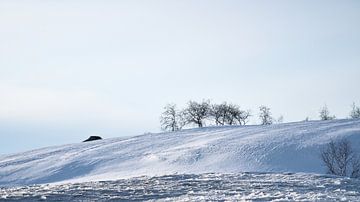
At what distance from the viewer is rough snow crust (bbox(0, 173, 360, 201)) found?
13719 mm

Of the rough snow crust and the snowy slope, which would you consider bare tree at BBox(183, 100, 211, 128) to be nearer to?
the snowy slope

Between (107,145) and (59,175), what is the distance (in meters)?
10.8

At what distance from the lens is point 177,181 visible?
57.3 feet

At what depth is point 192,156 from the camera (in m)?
39.2

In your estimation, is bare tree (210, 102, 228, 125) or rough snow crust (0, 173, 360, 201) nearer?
rough snow crust (0, 173, 360, 201)

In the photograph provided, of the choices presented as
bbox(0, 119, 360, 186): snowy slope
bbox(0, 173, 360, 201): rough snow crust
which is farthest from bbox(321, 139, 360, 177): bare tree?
bbox(0, 173, 360, 201): rough snow crust

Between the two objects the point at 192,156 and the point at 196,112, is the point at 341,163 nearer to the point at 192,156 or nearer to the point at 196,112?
the point at 192,156

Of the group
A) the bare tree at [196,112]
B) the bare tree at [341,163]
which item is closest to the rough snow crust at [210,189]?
the bare tree at [341,163]

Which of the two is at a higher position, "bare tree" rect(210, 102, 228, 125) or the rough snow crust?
"bare tree" rect(210, 102, 228, 125)

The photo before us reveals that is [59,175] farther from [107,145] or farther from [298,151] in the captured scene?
[298,151]

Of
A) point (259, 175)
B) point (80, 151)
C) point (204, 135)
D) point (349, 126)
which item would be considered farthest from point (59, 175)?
point (259, 175)

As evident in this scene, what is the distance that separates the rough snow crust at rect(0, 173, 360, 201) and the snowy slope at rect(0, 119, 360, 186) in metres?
15.4

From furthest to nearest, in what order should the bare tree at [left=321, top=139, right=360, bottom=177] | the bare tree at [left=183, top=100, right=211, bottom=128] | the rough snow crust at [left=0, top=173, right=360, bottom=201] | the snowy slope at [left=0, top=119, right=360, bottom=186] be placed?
the bare tree at [left=183, top=100, right=211, bottom=128]
the snowy slope at [left=0, top=119, right=360, bottom=186]
the bare tree at [left=321, top=139, right=360, bottom=177]
the rough snow crust at [left=0, top=173, right=360, bottom=201]

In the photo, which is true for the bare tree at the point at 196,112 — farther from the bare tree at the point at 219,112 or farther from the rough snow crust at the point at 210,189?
the rough snow crust at the point at 210,189
